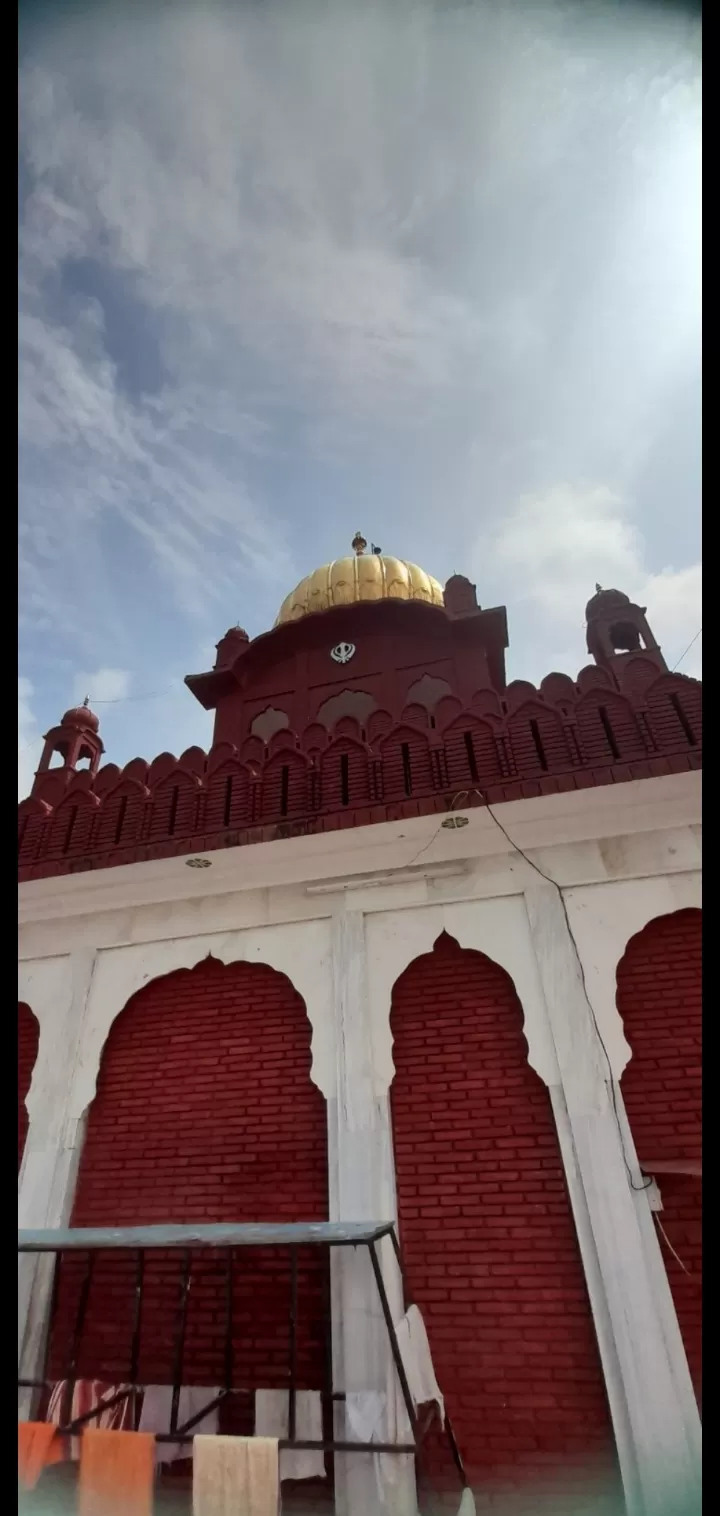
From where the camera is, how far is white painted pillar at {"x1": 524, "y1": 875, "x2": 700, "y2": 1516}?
2.93m

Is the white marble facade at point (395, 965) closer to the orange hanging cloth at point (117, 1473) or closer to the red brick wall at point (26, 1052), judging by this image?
the red brick wall at point (26, 1052)

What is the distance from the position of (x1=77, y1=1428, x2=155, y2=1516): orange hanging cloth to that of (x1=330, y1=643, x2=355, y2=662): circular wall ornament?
21.7 feet

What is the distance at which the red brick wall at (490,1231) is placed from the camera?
3115 mm

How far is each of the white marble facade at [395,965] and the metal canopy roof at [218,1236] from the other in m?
0.48

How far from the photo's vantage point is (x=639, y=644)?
19.1 ft

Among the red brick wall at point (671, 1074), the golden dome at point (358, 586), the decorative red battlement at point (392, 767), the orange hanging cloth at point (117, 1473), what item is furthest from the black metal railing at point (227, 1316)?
the golden dome at point (358, 586)

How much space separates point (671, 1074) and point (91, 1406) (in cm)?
333

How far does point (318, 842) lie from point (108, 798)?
163 centimetres

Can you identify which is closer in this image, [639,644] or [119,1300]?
[119,1300]

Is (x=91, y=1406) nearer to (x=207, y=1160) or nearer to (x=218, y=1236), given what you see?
(x=207, y=1160)

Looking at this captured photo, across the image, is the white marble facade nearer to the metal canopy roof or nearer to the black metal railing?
the black metal railing

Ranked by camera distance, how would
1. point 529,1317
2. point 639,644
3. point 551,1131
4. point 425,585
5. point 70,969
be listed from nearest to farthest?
point 529,1317, point 551,1131, point 70,969, point 639,644, point 425,585

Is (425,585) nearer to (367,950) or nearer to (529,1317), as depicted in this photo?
(367,950)

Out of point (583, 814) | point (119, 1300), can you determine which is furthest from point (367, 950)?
point (119, 1300)
